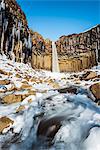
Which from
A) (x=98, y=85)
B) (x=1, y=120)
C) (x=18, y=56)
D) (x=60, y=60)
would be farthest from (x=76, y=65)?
(x=1, y=120)

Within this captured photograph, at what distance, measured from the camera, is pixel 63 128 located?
194 inches

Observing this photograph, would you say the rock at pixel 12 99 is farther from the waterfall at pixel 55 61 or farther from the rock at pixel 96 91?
the waterfall at pixel 55 61

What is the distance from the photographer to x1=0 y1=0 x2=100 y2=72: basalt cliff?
32.0 m

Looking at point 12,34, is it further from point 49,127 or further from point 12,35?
point 49,127

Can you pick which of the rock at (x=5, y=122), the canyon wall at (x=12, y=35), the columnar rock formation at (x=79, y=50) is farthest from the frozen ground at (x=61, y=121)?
the columnar rock formation at (x=79, y=50)

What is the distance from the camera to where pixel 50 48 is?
49.8 meters

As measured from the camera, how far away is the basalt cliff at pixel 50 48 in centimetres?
3198

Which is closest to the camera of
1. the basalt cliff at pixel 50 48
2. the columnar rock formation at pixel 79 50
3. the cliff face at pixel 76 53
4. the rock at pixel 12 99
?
the rock at pixel 12 99

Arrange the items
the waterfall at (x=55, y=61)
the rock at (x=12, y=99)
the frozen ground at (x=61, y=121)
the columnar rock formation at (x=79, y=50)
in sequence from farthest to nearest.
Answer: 1. the waterfall at (x=55, y=61)
2. the columnar rock formation at (x=79, y=50)
3. the rock at (x=12, y=99)
4. the frozen ground at (x=61, y=121)

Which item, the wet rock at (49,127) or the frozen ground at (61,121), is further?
the wet rock at (49,127)

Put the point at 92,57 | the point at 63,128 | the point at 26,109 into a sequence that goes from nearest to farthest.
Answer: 1. the point at 63,128
2. the point at 26,109
3. the point at 92,57

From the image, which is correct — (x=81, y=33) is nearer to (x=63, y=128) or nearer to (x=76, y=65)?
(x=76, y=65)

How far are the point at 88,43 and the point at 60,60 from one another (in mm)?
7366

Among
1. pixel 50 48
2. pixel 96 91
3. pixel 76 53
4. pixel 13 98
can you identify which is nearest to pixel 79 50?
pixel 76 53
